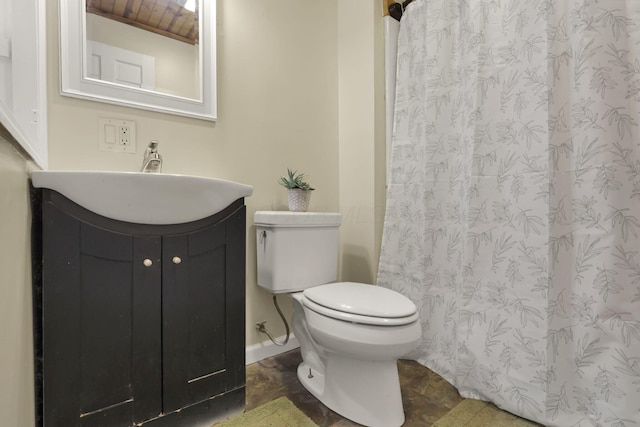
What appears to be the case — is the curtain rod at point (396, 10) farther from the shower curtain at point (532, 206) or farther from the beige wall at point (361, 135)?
the shower curtain at point (532, 206)

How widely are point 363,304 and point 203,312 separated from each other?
50 centimetres


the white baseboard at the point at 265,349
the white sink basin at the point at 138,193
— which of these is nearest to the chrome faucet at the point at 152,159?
the white sink basin at the point at 138,193

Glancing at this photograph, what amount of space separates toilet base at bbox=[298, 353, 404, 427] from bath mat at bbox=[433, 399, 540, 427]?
0.53ft

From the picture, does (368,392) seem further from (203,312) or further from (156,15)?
(156,15)

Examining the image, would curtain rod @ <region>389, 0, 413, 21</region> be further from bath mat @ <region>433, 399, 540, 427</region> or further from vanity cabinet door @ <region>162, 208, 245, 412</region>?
bath mat @ <region>433, 399, 540, 427</region>

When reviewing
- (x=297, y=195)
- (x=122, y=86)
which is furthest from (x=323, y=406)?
(x=122, y=86)

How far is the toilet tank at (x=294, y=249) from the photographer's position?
123 cm

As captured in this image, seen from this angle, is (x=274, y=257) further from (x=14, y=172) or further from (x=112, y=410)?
(x=14, y=172)

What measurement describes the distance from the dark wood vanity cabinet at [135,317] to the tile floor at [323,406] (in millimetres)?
231

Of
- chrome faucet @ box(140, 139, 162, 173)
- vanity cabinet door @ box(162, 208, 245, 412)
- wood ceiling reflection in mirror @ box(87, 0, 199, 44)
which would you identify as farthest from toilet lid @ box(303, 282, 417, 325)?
wood ceiling reflection in mirror @ box(87, 0, 199, 44)

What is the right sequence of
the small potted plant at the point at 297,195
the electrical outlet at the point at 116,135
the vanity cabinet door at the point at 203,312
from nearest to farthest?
the vanity cabinet door at the point at 203,312 → the electrical outlet at the point at 116,135 → the small potted plant at the point at 297,195

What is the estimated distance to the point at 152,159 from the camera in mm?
1068

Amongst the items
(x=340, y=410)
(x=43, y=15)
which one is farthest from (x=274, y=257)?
(x=43, y=15)

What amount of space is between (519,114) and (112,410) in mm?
1538
